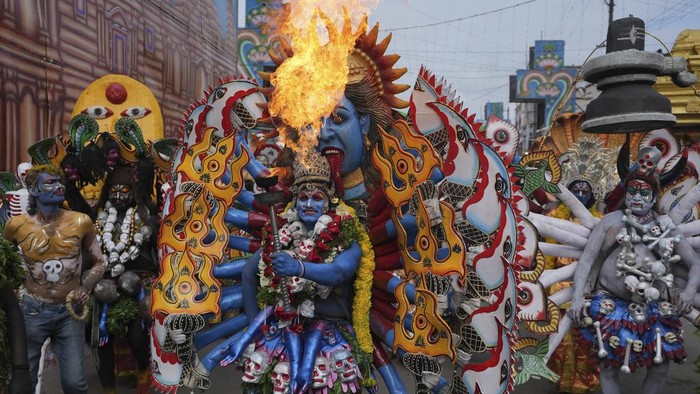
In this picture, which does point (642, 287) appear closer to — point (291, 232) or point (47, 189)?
point (291, 232)

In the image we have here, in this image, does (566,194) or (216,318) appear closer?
(216,318)

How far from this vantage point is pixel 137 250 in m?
4.74

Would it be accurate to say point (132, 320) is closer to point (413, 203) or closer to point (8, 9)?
point (413, 203)

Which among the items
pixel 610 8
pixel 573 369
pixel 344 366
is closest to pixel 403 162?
pixel 344 366

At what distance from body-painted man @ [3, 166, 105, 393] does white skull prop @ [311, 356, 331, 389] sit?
1923 millimetres

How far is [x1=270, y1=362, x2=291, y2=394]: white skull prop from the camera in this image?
3.10 metres

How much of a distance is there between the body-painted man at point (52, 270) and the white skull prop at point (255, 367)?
157 centimetres

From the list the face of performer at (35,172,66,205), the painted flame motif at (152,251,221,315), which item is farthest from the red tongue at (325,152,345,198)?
the face of performer at (35,172,66,205)

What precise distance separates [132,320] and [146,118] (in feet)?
7.58

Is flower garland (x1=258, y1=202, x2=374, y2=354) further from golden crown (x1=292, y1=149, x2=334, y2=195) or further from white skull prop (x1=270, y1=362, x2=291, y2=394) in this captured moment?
white skull prop (x1=270, y1=362, x2=291, y2=394)

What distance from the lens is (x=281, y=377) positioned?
123 inches

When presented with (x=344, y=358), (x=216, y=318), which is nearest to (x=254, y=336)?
(x=216, y=318)

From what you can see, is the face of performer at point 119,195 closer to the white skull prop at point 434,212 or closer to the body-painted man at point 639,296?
the white skull prop at point 434,212

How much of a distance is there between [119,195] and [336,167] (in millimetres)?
2303
